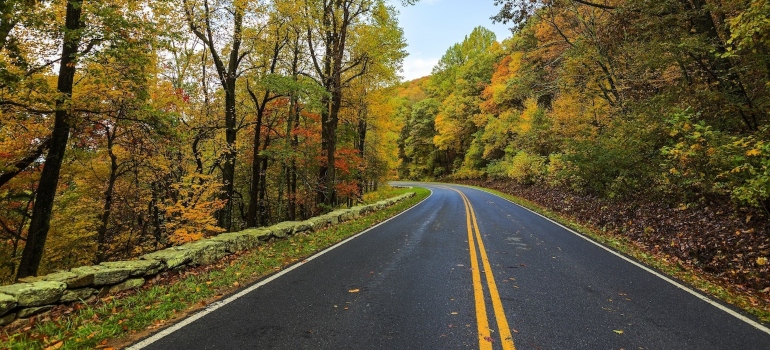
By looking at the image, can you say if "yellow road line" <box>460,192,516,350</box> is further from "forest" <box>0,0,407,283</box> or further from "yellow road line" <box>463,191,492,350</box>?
"forest" <box>0,0,407,283</box>

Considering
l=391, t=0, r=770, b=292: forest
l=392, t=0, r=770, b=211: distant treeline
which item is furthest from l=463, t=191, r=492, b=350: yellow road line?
l=392, t=0, r=770, b=211: distant treeline

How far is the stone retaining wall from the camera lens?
389cm

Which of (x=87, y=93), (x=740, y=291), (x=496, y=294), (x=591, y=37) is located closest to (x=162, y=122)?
(x=87, y=93)

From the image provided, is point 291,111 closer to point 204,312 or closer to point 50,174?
point 50,174

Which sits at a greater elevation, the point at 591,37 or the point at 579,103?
the point at 591,37

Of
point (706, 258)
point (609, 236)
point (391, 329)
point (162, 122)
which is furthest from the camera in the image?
point (609, 236)

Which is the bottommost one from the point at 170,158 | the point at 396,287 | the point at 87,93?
the point at 396,287

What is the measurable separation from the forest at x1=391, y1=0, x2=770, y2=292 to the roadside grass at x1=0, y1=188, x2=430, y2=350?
27.3 feet

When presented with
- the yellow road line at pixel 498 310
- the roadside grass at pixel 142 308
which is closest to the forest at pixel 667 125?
the yellow road line at pixel 498 310

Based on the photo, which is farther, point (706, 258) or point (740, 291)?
point (706, 258)

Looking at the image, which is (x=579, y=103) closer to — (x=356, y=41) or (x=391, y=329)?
(x=356, y=41)

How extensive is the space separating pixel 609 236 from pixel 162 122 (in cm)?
1280

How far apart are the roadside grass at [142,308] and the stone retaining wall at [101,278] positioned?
0.16 m

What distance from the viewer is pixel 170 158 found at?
15148 mm
